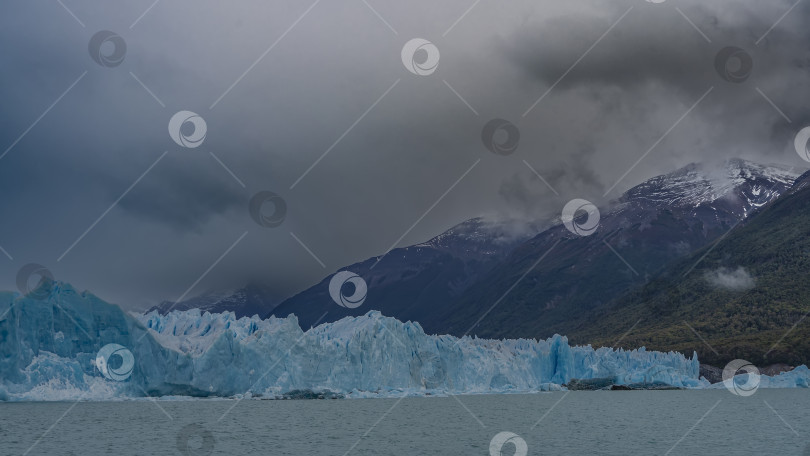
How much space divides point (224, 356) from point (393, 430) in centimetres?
2444

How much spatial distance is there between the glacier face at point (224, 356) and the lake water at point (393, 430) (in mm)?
2697

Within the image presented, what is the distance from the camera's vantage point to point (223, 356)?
66.1 m

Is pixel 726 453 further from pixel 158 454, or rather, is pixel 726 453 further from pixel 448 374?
pixel 448 374

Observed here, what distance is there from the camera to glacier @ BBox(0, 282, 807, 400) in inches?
2328

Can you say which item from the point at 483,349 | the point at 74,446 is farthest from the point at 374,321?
the point at 74,446

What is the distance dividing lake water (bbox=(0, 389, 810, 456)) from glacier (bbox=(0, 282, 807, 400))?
2.56m

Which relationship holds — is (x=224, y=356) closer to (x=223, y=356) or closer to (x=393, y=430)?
(x=223, y=356)

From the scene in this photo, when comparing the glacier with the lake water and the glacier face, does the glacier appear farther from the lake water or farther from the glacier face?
the lake water

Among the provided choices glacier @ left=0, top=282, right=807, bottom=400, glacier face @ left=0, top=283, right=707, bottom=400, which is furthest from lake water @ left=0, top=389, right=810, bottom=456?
glacier face @ left=0, top=283, right=707, bottom=400

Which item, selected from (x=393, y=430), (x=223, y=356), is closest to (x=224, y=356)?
(x=223, y=356)

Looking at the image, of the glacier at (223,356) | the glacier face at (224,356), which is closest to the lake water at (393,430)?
the glacier at (223,356)

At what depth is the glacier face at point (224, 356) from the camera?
5909 cm

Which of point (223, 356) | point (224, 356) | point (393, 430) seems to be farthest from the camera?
point (224, 356)

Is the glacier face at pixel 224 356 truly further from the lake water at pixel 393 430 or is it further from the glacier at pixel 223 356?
the lake water at pixel 393 430
